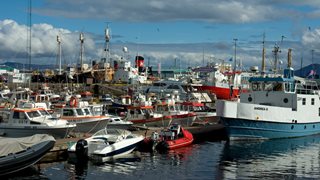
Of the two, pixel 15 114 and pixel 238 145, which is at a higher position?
pixel 15 114

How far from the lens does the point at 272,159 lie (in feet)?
115

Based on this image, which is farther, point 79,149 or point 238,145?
point 238,145

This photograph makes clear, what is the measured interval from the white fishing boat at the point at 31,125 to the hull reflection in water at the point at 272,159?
11.4 meters

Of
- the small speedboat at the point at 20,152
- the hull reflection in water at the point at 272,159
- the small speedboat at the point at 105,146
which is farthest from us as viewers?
the small speedboat at the point at 105,146

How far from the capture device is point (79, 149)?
30.4 meters

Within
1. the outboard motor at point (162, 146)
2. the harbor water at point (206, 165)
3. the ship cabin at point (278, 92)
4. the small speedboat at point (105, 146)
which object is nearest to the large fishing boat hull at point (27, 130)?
the small speedboat at point (105, 146)

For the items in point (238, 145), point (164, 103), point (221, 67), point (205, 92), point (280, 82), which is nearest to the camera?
point (238, 145)

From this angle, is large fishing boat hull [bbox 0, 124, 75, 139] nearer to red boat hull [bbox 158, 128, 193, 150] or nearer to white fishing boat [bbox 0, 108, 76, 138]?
white fishing boat [bbox 0, 108, 76, 138]

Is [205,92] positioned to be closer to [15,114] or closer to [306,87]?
[306,87]

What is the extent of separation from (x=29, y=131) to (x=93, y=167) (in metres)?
6.77

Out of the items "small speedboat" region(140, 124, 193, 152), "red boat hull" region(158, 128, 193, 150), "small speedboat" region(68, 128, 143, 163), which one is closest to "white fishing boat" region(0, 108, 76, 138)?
"small speedboat" region(68, 128, 143, 163)

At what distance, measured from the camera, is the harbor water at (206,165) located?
91.1 feet

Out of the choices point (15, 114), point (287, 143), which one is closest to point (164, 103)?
point (287, 143)

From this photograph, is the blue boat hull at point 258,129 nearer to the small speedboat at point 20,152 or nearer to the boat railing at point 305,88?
the boat railing at point 305,88
